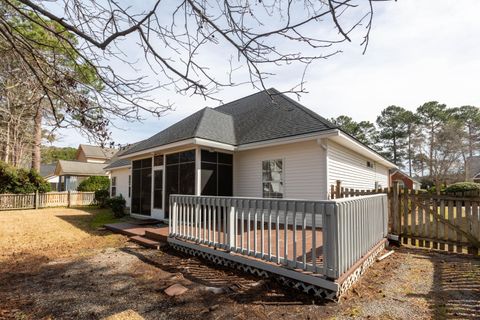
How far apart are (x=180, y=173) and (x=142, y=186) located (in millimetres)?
3321

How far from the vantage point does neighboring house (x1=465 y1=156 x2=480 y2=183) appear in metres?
31.2

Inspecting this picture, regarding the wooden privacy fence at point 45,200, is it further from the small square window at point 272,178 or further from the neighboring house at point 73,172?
the small square window at point 272,178

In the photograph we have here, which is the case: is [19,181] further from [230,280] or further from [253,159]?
[230,280]

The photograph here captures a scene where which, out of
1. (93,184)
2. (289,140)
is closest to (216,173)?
(289,140)

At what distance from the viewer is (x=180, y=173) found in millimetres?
9805

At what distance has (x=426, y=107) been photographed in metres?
37.6

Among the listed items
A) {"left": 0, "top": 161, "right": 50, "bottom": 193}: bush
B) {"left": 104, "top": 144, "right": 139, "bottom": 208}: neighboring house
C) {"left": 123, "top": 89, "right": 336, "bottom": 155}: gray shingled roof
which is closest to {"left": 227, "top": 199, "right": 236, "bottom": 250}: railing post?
{"left": 123, "top": 89, "right": 336, "bottom": 155}: gray shingled roof

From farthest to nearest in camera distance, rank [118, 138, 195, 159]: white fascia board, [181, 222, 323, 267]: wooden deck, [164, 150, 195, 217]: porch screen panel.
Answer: [164, 150, 195, 217]: porch screen panel < [118, 138, 195, 159]: white fascia board < [181, 222, 323, 267]: wooden deck

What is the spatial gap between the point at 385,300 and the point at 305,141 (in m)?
5.46

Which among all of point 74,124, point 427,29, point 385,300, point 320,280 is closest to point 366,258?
point 385,300

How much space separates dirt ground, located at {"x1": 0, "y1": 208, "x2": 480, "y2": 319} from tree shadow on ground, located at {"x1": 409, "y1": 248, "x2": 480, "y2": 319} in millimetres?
12

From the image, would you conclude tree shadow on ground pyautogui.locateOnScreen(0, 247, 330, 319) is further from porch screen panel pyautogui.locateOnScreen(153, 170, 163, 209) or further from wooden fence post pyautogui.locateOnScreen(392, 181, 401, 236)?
porch screen panel pyautogui.locateOnScreen(153, 170, 163, 209)

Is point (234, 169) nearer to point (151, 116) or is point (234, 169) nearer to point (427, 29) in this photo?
point (151, 116)

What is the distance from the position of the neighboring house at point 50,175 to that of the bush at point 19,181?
47.0 ft
